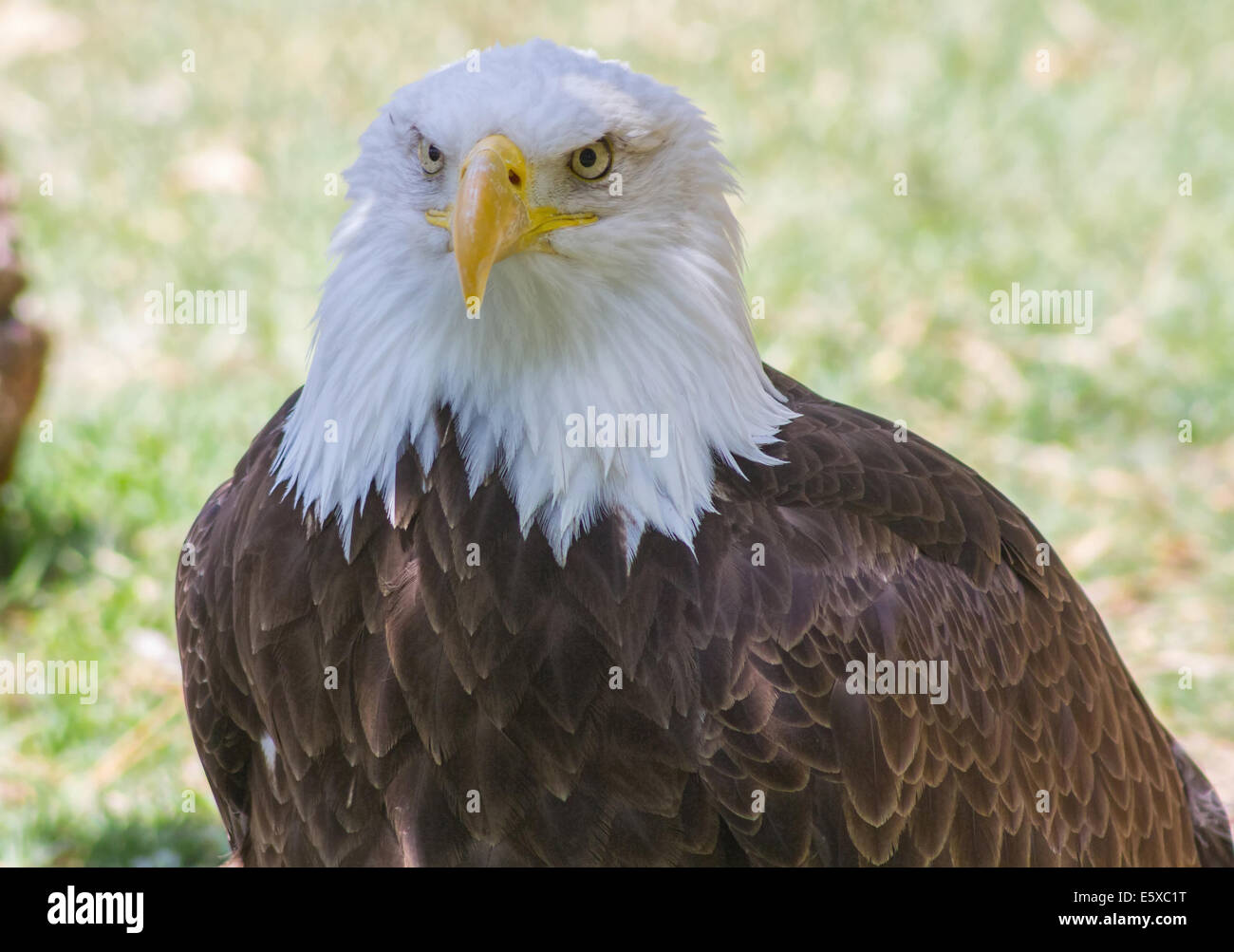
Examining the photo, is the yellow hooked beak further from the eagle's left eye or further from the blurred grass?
the blurred grass

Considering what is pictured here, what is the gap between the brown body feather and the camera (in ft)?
9.49

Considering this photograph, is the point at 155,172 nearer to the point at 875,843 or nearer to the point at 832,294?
the point at 832,294

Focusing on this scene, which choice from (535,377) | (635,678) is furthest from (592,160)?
Result: (635,678)

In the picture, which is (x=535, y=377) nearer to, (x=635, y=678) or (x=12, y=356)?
(x=635, y=678)

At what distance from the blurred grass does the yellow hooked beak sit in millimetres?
2446

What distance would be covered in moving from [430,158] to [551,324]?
1.20ft

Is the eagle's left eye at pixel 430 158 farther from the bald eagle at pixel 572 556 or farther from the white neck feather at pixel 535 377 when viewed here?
the white neck feather at pixel 535 377

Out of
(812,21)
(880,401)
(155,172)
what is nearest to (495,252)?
(880,401)

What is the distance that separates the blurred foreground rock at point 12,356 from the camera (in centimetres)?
541

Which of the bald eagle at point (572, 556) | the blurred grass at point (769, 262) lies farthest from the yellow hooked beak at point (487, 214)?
the blurred grass at point (769, 262)

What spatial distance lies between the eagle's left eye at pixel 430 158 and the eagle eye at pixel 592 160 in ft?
0.78

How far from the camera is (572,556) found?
2916 millimetres

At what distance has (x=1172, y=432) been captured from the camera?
6414 millimetres

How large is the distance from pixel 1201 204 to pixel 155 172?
5266mm
